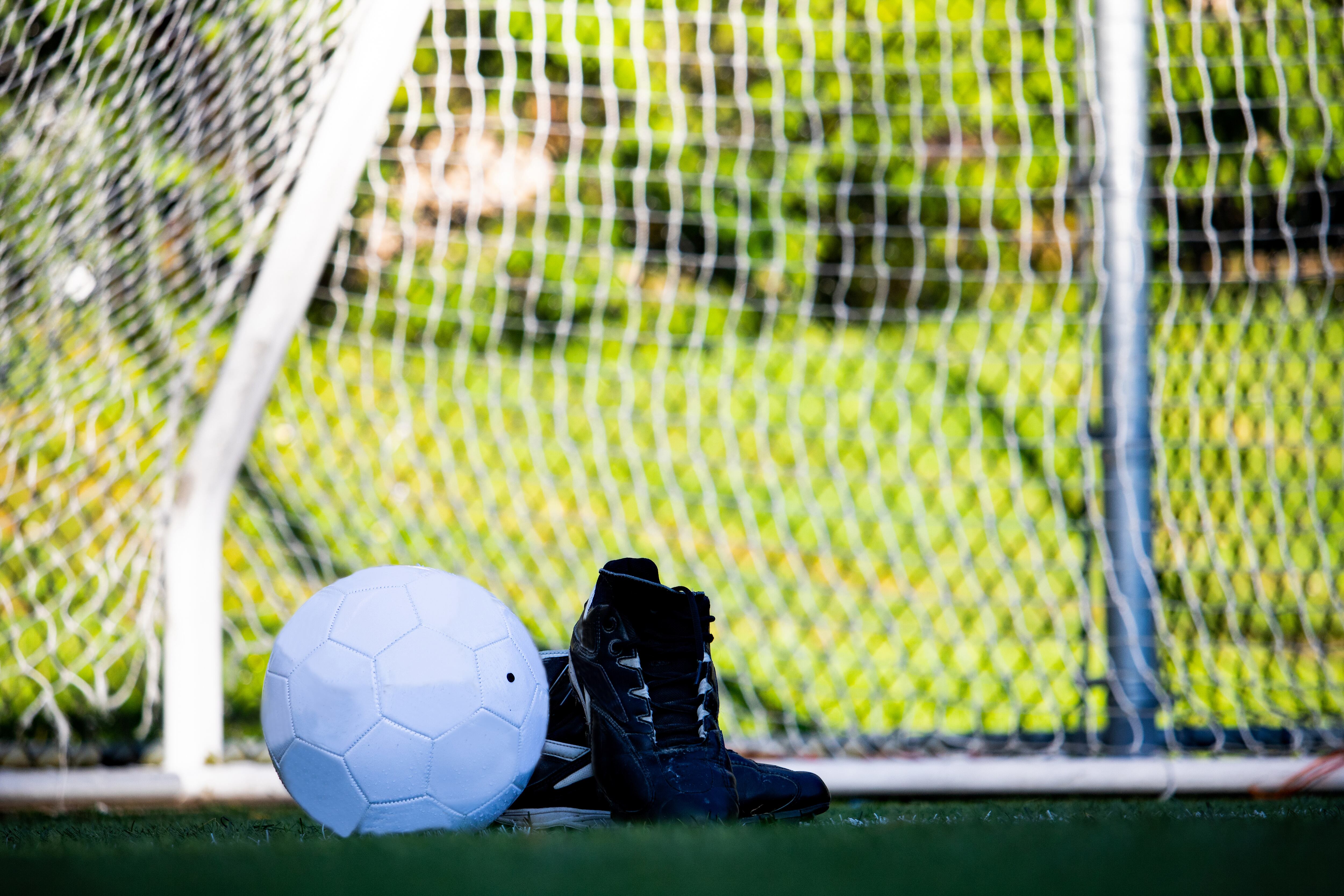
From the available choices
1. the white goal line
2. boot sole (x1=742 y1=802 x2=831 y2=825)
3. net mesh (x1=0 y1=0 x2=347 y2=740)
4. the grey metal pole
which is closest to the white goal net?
net mesh (x1=0 y1=0 x2=347 y2=740)

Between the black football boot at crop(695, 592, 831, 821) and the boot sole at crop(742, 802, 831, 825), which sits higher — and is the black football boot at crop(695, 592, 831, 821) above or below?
above

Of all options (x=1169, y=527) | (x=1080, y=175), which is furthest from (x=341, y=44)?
(x=1169, y=527)

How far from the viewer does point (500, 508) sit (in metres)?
3.33

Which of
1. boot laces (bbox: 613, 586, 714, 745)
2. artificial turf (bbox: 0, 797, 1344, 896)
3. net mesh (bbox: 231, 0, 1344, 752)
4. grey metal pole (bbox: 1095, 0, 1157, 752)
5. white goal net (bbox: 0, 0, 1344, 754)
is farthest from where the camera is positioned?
net mesh (bbox: 231, 0, 1344, 752)

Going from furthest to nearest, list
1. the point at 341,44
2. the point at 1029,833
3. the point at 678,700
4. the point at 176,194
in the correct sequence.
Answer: the point at 176,194 < the point at 341,44 < the point at 678,700 < the point at 1029,833

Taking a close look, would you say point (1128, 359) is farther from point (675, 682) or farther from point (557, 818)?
point (557, 818)

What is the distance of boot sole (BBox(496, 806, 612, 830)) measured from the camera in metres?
1.38

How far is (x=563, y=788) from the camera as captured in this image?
1.40 m

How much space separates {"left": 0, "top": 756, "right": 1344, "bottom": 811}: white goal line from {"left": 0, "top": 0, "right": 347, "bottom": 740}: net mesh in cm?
18

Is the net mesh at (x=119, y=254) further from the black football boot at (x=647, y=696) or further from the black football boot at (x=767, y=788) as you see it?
the black football boot at (x=767, y=788)

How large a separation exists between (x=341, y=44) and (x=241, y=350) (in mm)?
614

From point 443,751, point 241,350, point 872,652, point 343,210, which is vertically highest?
point 343,210

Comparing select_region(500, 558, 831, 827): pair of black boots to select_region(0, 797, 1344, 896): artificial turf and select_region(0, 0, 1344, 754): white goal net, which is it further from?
select_region(0, 0, 1344, 754): white goal net

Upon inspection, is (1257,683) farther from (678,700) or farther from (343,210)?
(343,210)
